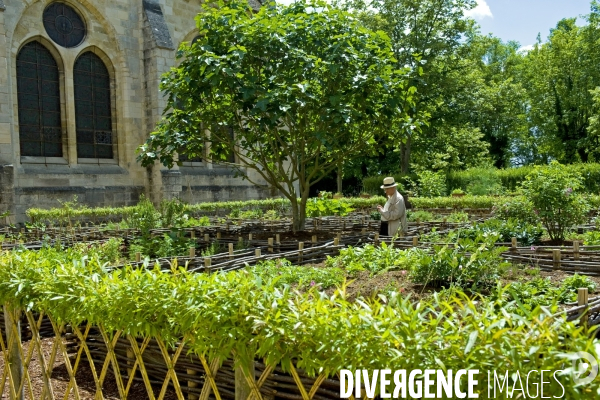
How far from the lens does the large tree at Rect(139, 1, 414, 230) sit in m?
8.87

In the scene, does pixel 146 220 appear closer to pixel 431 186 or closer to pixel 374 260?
pixel 374 260

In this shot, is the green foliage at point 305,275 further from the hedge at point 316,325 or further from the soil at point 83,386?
the hedge at point 316,325

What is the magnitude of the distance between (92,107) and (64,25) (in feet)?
8.67

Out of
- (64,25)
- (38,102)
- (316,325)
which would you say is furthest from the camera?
(64,25)

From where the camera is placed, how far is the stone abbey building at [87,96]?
16500 millimetres

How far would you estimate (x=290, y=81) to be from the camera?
9000 millimetres

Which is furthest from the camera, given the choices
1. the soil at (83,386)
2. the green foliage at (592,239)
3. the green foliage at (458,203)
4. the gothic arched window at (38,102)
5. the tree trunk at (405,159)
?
the tree trunk at (405,159)

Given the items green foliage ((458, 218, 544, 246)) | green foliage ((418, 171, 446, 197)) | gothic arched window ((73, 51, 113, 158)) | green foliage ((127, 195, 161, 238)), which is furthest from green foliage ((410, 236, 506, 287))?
green foliage ((418, 171, 446, 197))

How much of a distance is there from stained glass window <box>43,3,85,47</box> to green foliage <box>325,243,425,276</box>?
1464 centimetres

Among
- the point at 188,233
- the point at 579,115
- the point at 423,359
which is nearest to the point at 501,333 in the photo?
the point at 423,359

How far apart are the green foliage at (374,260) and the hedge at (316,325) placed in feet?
9.94

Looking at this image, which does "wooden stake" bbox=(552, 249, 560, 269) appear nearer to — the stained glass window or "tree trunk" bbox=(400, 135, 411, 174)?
the stained glass window

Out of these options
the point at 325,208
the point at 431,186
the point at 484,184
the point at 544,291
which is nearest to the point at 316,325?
the point at 544,291

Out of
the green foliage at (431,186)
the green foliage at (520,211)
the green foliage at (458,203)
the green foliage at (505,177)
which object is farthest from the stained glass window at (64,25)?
→ the green foliage at (505,177)
